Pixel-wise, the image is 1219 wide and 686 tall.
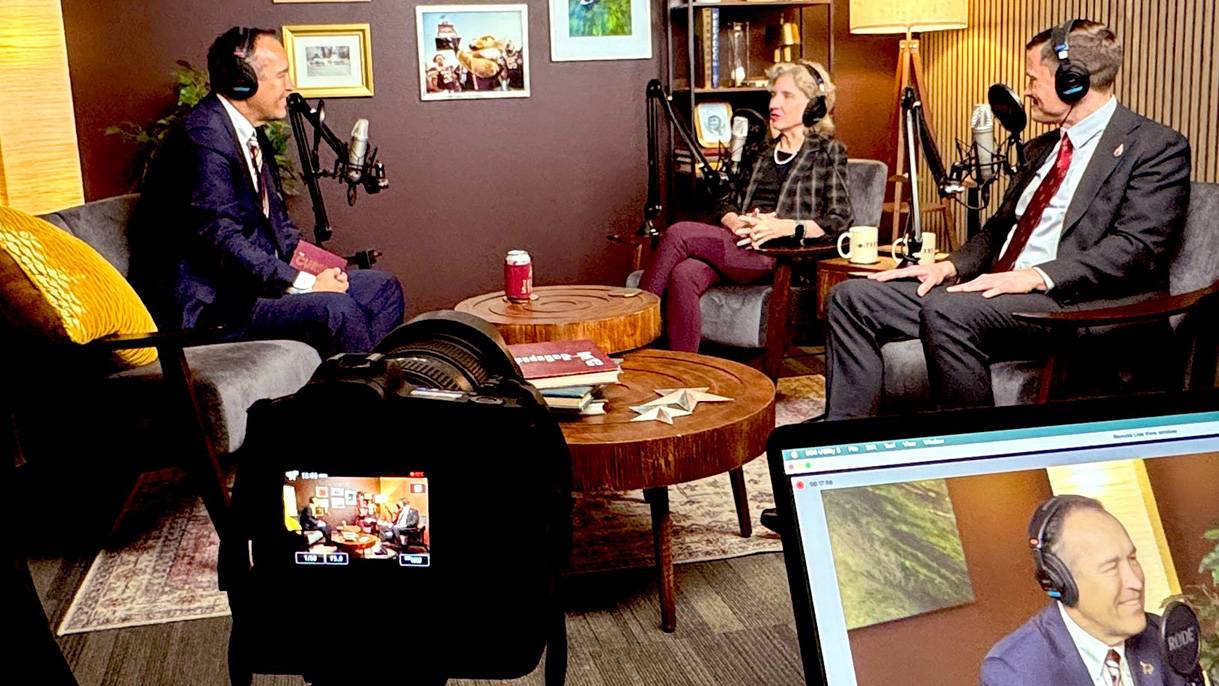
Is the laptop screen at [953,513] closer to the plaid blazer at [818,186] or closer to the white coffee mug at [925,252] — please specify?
the white coffee mug at [925,252]

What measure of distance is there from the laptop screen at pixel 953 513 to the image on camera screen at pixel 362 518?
1.60 feet

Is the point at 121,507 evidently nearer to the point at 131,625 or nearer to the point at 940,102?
the point at 131,625

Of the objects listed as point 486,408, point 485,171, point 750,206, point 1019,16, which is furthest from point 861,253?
point 486,408

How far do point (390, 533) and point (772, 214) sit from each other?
3477mm

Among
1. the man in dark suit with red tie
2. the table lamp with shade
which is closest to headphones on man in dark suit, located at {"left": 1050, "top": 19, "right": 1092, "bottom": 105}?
the man in dark suit with red tie

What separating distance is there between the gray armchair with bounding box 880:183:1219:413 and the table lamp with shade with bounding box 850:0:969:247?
72.0 inches

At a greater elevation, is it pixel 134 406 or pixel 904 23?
pixel 904 23

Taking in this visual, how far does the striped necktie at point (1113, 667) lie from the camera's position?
77 cm

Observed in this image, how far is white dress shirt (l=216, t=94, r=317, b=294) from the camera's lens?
385 cm

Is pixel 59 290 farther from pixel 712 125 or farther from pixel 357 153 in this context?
pixel 712 125

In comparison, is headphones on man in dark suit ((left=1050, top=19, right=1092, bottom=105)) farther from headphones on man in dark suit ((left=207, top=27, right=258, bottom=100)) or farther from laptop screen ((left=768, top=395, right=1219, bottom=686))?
laptop screen ((left=768, top=395, right=1219, bottom=686))

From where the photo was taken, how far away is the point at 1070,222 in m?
3.19

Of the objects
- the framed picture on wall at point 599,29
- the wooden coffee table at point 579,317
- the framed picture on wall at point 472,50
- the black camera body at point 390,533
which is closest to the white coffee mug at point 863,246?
the wooden coffee table at point 579,317

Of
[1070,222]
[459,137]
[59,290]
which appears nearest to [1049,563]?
[59,290]
